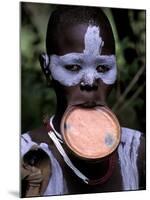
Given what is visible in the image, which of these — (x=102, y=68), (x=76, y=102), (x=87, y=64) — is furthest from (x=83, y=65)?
(x=76, y=102)

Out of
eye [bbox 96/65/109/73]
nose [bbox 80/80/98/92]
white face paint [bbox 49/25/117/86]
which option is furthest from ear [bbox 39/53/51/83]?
eye [bbox 96/65/109/73]

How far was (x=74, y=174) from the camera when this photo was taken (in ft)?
11.7

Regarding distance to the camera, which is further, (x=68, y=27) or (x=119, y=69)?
(x=119, y=69)

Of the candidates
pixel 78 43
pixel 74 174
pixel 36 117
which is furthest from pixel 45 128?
pixel 78 43

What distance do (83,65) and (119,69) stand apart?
29cm

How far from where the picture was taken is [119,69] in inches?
145

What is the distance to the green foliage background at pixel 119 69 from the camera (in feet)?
11.4

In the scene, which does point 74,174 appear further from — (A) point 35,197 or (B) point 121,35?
(B) point 121,35

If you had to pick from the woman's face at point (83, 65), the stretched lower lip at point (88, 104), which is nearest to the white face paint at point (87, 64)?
the woman's face at point (83, 65)

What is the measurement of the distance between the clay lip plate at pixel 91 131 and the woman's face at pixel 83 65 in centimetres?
8

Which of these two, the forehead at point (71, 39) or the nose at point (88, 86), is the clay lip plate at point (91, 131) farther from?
the forehead at point (71, 39)

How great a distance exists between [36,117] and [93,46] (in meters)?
0.66

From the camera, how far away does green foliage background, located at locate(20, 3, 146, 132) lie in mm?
3480

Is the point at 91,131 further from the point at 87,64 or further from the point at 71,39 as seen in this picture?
the point at 71,39
